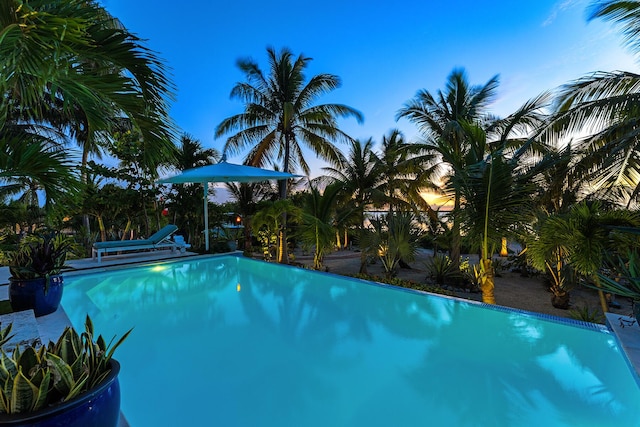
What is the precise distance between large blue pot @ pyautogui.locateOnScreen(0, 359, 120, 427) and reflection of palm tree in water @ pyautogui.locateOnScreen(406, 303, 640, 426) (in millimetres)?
2429

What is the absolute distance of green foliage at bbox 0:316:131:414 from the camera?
119 cm

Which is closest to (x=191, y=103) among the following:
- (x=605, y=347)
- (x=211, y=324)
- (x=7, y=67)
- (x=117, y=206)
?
(x=117, y=206)

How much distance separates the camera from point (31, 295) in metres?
3.50

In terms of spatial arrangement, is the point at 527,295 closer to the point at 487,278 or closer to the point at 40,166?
the point at 487,278

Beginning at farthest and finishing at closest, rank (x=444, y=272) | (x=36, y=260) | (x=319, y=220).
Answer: (x=444, y=272) < (x=319, y=220) < (x=36, y=260)

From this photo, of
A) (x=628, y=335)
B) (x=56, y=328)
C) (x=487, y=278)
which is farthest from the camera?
(x=487, y=278)

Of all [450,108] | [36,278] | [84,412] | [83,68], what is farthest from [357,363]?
[450,108]

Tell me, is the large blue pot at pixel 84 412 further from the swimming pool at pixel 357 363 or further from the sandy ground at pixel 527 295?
the sandy ground at pixel 527 295

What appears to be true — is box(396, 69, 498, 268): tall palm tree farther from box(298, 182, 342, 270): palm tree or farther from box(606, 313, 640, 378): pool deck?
box(606, 313, 640, 378): pool deck

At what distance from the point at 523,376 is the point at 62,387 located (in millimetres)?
3800

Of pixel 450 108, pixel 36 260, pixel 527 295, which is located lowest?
pixel 527 295

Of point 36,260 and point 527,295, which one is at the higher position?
point 36,260

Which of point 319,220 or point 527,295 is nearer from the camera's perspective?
point 527,295

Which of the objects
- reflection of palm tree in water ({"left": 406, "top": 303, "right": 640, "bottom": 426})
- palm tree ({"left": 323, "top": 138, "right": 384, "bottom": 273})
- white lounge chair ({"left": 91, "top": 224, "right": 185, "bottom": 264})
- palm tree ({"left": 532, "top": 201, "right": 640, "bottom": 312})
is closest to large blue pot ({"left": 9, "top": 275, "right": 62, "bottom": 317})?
reflection of palm tree in water ({"left": 406, "top": 303, "right": 640, "bottom": 426})
